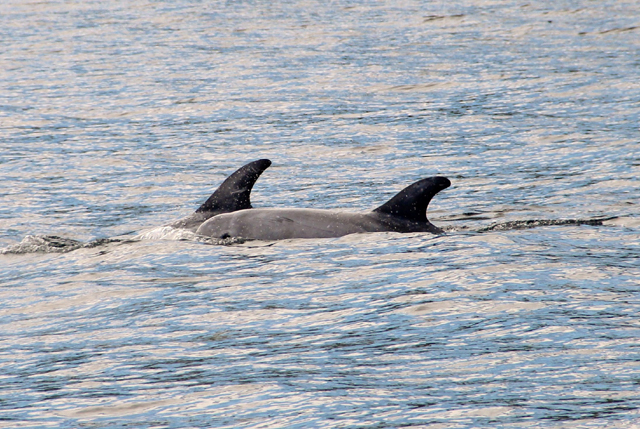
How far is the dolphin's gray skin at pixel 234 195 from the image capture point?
11.8m

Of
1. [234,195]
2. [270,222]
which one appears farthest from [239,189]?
[270,222]

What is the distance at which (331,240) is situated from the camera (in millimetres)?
10555

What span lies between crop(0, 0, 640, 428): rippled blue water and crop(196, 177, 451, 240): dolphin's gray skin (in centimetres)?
19

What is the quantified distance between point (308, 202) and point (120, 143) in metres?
6.31

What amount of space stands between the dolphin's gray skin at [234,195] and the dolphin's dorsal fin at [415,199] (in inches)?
66.8

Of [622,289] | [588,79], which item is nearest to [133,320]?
[622,289]

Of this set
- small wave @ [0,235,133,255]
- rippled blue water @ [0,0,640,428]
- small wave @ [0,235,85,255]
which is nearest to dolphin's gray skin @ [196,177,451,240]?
rippled blue water @ [0,0,640,428]

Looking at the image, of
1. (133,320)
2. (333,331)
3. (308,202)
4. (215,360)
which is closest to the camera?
(215,360)

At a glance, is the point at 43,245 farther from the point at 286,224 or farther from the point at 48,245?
the point at 286,224

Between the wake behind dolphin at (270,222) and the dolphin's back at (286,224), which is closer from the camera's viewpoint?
the wake behind dolphin at (270,222)

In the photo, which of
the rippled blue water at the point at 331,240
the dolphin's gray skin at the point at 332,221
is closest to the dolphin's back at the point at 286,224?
the dolphin's gray skin at the point at 332,221

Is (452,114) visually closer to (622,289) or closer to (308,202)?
(308,202)

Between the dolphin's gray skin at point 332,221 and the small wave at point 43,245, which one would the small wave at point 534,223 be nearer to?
the dolphin's gray skin at point 332,221

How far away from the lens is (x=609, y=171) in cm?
1475
